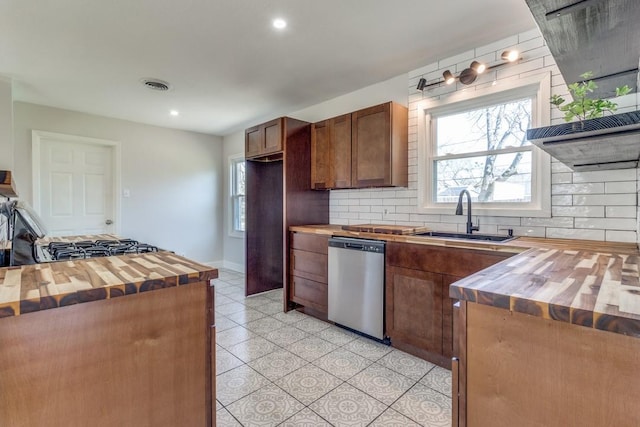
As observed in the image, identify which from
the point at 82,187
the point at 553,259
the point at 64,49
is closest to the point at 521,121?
the point at 553,259

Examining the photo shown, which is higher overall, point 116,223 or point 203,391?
point 116,223

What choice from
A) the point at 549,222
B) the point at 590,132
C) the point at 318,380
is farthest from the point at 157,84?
the point at 549,222

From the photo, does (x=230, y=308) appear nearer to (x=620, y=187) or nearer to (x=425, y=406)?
(x=425, y=406)

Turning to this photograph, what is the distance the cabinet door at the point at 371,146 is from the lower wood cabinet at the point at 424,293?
790mm

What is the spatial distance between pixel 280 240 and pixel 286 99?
6.15 feet

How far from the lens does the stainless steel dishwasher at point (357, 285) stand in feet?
8.19

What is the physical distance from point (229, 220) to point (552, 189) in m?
4.73

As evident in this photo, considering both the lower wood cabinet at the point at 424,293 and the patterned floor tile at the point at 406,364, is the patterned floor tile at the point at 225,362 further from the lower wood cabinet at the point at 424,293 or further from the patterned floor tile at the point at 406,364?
the lower wood cabinet at the point at 424,293

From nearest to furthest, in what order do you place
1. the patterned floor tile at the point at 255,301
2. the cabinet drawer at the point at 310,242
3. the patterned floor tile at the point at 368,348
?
1. the patterned floor tile at the point at 368,348
2. the cabinet drawer at the point at 310,242
3. the patterned floor tile at the point at 255,301

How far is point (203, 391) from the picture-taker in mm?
1172

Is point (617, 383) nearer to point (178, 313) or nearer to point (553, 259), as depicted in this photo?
point (553, 259)

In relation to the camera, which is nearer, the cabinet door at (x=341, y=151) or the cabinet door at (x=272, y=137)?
the cabinet door at (x=341, y=151)

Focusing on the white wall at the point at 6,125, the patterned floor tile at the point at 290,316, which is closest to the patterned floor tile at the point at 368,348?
the patterned floor tile at the point at 290,316

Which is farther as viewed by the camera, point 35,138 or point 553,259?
point 35,138
